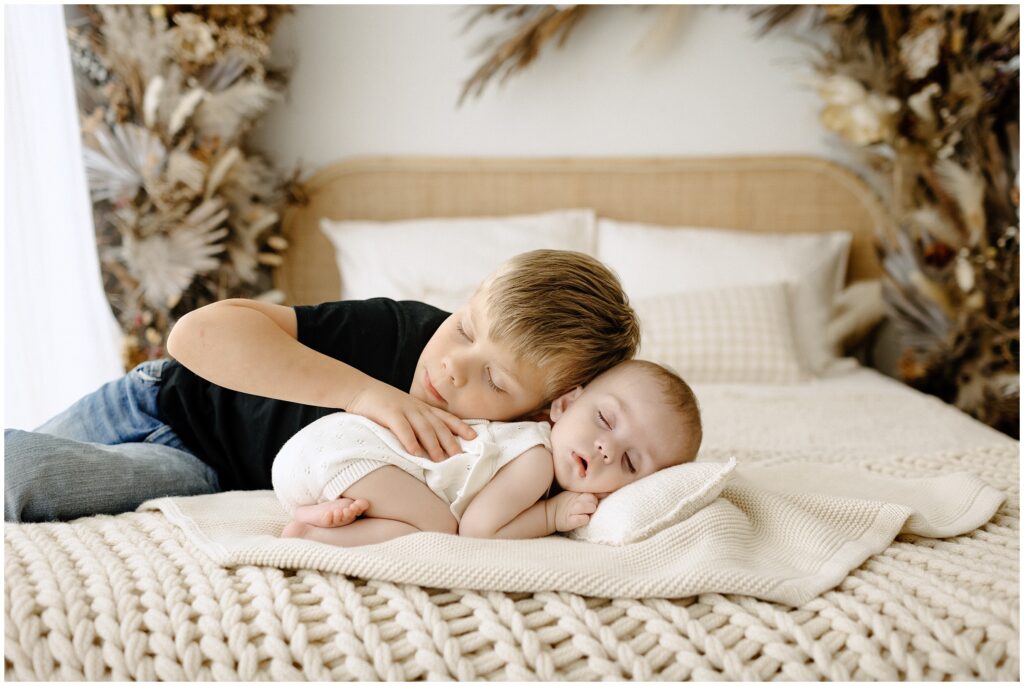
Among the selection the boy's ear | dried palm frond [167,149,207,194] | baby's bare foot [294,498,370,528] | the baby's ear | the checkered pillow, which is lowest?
the checkered pillow

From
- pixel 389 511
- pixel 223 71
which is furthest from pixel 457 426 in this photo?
pixel 223 71

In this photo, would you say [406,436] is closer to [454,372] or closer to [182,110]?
[454,372]

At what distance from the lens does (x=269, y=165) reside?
111 inches

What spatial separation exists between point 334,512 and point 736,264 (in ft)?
6.30

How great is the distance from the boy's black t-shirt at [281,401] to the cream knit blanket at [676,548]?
0.14 metres

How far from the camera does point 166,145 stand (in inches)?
95.0

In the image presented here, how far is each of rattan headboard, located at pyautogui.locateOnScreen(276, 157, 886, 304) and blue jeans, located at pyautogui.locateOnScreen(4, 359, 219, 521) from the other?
58.2 inches

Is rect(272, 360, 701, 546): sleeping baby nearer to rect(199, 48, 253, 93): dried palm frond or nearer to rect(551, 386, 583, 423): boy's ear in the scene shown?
rect(551, 386, 583, 423): boy's ear

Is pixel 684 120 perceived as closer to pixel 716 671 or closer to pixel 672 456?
pixel 672 456

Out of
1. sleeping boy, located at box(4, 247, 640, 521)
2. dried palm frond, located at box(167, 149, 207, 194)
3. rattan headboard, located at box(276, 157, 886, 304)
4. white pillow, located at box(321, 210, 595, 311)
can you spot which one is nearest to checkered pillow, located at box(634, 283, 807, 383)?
white pillow, located at box(321, 210, 595, 311)

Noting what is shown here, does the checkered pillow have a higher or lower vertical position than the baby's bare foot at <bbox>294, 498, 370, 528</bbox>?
lower

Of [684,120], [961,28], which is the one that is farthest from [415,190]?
[961,28]

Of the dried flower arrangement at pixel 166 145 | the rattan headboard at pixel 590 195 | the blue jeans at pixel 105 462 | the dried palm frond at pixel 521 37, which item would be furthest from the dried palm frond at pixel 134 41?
the blue jeans at pixel 105 462

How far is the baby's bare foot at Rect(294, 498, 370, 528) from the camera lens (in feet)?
3.11
